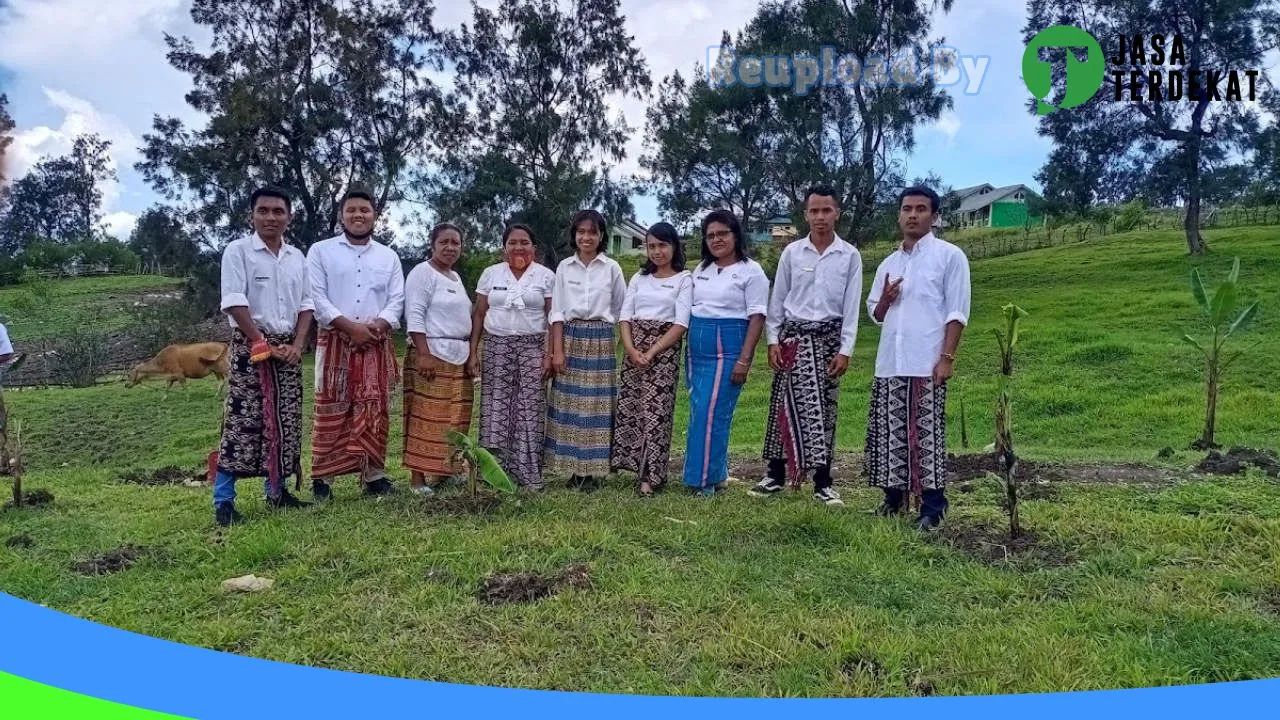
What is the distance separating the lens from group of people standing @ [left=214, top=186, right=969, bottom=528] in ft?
14.6

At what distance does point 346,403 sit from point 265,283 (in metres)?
0.81

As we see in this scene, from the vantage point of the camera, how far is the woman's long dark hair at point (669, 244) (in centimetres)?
490

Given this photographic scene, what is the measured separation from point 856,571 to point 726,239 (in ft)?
6.76

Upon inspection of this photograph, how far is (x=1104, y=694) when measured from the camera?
2.45 m

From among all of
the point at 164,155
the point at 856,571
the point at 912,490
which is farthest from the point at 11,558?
the point at 164,155

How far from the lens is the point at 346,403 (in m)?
4.83

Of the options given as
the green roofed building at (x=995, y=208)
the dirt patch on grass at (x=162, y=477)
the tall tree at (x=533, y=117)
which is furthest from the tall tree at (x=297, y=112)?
the green roofed building at (x=995, y=208)

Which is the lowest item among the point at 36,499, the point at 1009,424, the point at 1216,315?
the point at 36,499

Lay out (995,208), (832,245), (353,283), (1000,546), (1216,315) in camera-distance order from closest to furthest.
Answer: (1000,546) → (832,245) → (353,283) → (1216,315) → (995,208)

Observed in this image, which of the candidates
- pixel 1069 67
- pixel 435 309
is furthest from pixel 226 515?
pixel 1069 67

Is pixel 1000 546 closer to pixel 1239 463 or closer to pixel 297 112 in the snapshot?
pixel 1239 463

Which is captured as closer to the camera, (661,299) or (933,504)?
(933,504)

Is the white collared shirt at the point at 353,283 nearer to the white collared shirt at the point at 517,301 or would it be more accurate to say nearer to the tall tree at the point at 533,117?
the white collared shirt at the point at 517,301

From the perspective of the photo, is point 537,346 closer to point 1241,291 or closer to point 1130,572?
point 1130,572
